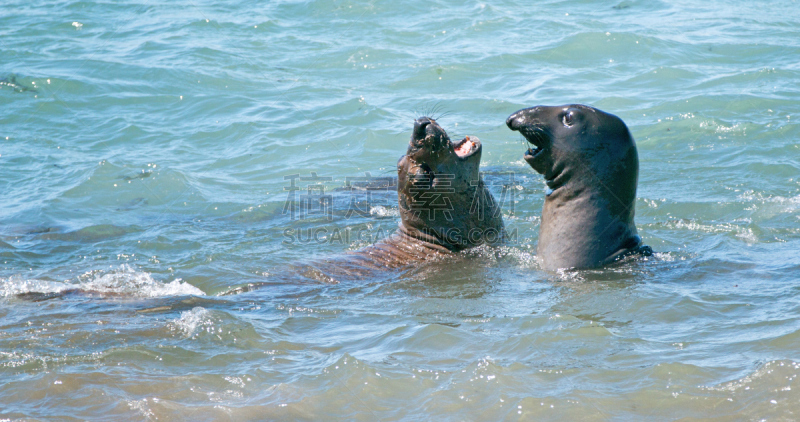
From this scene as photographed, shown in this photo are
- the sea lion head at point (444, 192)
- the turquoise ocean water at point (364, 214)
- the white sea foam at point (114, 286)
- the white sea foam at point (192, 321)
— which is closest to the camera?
the turquoise ocean water at point (364, 214)

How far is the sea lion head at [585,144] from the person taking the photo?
5.14 m

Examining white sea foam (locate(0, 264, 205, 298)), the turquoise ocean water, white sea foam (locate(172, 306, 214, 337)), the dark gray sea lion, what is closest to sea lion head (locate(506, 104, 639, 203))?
the dark gray sea lion

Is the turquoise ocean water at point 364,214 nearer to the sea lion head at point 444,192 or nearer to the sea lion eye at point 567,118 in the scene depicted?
the sea lion head at point 444,192

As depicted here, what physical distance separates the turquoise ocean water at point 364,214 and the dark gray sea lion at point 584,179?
Answer: 0.76ft

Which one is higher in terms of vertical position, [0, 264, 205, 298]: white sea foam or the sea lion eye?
the sea lion eye

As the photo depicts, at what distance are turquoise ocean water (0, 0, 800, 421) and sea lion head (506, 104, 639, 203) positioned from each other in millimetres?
684

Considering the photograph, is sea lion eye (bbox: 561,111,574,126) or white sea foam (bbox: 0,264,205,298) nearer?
sea lion eye (bbox: 561,111,574,126)

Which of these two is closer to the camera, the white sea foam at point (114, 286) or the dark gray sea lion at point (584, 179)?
the dark gray sea lion at point (584, 179)

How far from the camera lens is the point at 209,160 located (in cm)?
1016

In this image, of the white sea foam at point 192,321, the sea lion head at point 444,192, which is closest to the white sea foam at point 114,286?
the white sea foam at point 192,321

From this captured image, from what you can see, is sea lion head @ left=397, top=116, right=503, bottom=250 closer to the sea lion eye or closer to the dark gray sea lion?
the dark gray sea lion

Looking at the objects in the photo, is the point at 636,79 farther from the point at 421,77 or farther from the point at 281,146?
the point at 281,146

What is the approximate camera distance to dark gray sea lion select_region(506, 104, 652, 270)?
5152mm

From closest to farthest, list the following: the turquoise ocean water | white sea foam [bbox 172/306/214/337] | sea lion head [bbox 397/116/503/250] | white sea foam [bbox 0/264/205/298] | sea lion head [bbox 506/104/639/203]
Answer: the turquoise ocean water, white sea foam [bbox 172/306/214/337], sea lion head [bbox 506/104/639/203], white sea foam [bbox 0/264/205/298], sea lion head [bbox 397/116/503/250]
